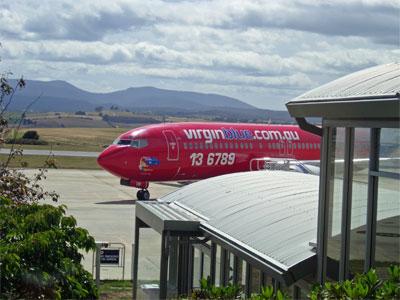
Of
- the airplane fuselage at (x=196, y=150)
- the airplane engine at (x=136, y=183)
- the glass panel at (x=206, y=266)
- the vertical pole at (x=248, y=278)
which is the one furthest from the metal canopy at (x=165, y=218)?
the airplane engine at (x=136, y=183)

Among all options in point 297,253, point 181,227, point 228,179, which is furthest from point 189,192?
point 297,253

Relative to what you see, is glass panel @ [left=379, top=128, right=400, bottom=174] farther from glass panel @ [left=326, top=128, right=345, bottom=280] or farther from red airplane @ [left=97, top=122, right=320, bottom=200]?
red airplane @ [left=97, top=122, right=320, bottom=200]

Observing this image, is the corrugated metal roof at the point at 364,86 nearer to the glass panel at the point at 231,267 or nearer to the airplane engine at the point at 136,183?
the glass panel at the point at 231,267

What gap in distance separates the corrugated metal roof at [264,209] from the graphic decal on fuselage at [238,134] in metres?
23.2

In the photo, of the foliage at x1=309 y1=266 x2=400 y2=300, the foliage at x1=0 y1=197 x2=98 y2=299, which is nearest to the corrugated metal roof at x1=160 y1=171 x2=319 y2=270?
the foliage at x1=0 y1=197 x2=98 y2=299

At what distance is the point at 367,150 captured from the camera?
10.5 m

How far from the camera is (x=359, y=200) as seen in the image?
10.8 metres

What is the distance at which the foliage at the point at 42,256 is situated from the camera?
1120 centimetres

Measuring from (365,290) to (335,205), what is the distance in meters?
3.81

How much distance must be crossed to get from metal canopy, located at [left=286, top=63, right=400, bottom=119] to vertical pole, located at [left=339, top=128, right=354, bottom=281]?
0.35 m

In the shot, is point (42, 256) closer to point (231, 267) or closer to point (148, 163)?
point (231, 267)

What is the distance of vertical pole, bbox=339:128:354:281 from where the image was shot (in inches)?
432

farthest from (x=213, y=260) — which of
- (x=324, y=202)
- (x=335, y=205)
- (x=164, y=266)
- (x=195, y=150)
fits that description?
(x=195, y=150)

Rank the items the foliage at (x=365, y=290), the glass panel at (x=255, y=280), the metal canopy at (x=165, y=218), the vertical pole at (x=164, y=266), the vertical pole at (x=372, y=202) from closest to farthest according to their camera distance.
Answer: the foliage at (x=365, y=290), the vertical pole at (x=372, y=202), the glass panel at (x=255, y=280), the vertical pole at (x=164, y=266), the metal canopy at (x=165, y=218)
